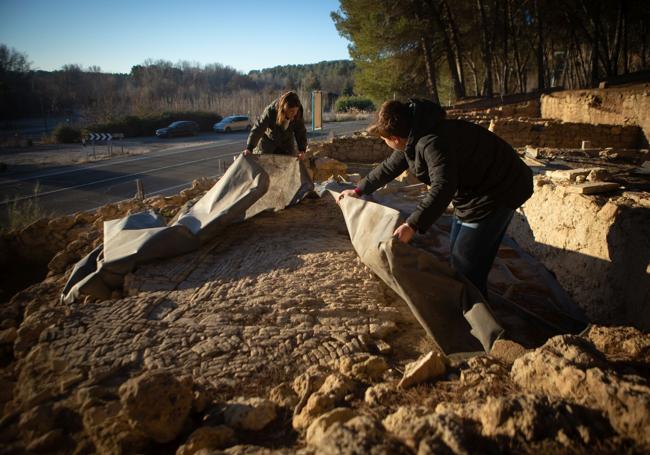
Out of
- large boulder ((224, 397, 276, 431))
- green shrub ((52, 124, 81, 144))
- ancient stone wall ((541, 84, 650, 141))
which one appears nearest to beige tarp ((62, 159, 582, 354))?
large boulder ((224, 397, 276, 431))

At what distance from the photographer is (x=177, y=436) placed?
A: 5.67 feet

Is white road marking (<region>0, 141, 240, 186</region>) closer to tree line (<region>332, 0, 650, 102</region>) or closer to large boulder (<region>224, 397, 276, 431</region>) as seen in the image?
tree line (<region>332, 0, 650, 102</region>)

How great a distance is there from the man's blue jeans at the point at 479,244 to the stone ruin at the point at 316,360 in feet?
1.74

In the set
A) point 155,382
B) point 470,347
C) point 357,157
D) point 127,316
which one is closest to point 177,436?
point 155,382

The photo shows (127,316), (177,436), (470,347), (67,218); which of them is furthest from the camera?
(67,218)

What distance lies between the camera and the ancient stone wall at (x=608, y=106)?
866 cm

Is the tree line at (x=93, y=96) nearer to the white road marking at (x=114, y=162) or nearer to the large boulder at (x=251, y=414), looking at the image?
the white road marking at (x=114, y=162)

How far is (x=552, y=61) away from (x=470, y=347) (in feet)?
108

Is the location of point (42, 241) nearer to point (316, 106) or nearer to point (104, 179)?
point (104, 179)

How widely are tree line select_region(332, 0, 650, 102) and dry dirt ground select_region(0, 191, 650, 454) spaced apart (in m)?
17.4

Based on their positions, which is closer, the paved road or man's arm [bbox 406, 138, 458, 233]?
man's arm [bbox 406, 138, 458, 233]

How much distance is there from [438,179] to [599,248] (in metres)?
1.92

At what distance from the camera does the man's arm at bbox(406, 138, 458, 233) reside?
7.28 feet

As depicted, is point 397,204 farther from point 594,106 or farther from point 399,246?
point 594,106
